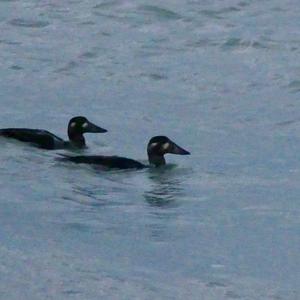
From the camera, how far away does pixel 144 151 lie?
56.4ft

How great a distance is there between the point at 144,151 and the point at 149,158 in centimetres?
91

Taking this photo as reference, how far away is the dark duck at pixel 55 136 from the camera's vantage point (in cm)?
1641

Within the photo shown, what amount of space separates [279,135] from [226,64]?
3902 millimetres

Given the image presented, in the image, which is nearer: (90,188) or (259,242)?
(259,242)

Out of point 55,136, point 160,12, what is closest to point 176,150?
point 55,136

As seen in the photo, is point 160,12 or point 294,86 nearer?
point 294,86

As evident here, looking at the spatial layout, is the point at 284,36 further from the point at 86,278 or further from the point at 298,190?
the point at 86,278

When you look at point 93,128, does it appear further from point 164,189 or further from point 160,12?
point 160,12

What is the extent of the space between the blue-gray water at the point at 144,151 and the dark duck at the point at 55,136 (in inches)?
6.7

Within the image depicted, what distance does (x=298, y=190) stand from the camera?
14.9 m

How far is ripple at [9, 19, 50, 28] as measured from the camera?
24.4 m

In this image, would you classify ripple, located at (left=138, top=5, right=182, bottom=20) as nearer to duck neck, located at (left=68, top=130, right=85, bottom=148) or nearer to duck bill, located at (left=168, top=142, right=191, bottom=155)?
duck neck, located at (left=68, top=130, right=85, bottom=148)

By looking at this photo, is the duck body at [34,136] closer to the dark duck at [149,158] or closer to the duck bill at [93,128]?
the dark duck at [149,158]

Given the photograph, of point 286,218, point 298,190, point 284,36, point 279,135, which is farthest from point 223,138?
point 284,36
